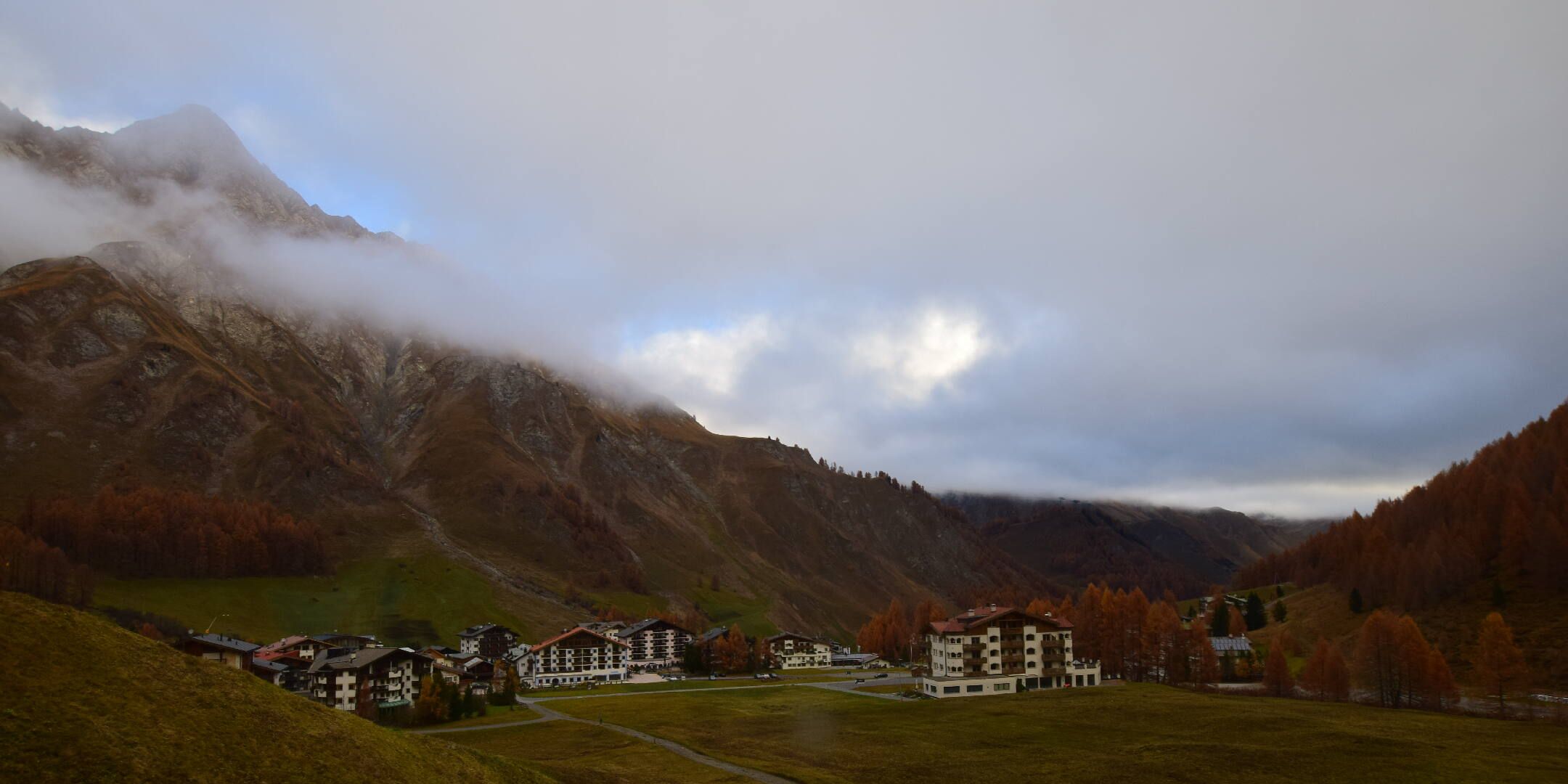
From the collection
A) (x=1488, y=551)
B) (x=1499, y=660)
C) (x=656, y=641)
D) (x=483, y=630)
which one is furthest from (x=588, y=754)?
(x=1488, y=551)

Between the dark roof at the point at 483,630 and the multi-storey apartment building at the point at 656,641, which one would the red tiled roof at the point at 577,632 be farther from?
the dark roof at the point at 483,630

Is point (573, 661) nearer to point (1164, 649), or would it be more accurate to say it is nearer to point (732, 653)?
point (732, 653)

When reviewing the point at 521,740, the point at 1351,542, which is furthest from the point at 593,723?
the point at 1351,542

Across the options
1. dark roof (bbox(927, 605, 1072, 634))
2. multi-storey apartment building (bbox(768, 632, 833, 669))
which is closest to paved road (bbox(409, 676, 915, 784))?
dark roof (bbox(927, 605, 1072, 634))

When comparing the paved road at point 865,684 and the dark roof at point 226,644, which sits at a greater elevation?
the dark roof at point 226,644

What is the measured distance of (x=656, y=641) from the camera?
196000 millimetres

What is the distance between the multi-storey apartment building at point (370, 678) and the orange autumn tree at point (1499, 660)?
12753 centimetres

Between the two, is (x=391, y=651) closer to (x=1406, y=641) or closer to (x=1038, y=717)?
(x=1038, y=717)

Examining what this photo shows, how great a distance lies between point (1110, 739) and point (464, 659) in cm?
11862

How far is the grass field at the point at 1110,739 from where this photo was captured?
58875 mm

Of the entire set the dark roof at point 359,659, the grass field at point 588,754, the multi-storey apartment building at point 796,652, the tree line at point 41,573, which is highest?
the tree line at point 41,573

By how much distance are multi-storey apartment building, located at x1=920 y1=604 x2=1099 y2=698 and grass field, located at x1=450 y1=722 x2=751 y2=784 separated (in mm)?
50494

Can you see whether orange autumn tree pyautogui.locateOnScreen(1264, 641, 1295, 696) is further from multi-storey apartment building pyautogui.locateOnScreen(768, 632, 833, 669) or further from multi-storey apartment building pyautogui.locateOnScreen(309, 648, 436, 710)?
multi-storey apartment building pyautogui.locateOnScreen(309, 648, 436, 710)

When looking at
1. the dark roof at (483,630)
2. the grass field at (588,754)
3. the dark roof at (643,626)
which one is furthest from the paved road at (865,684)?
the dark roof at (483,630)
